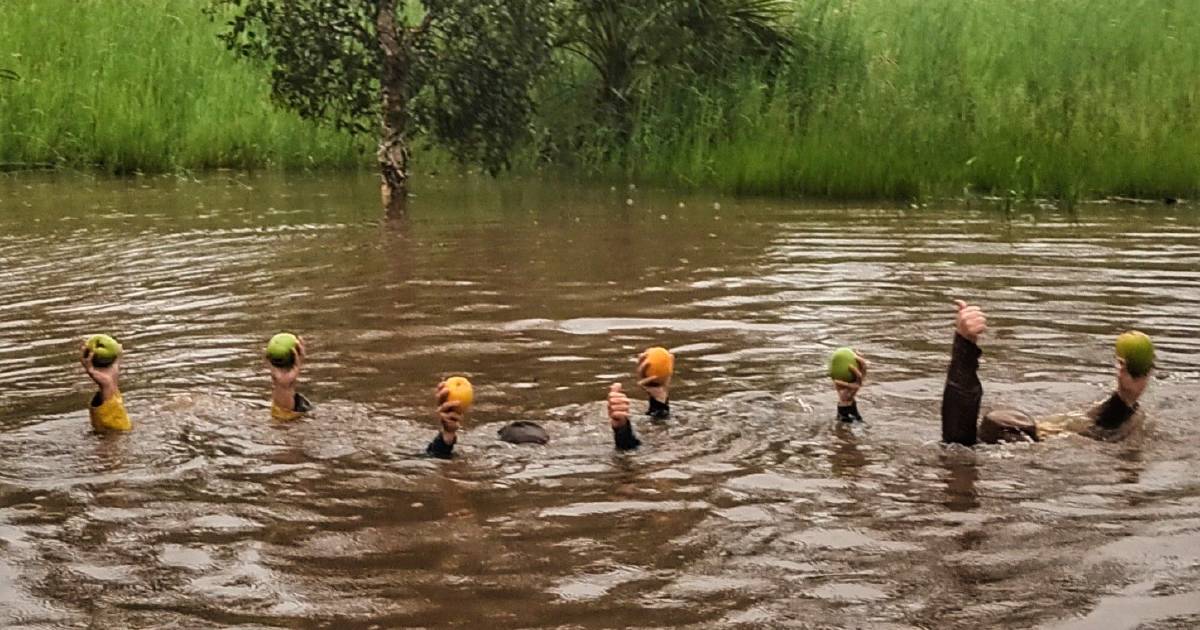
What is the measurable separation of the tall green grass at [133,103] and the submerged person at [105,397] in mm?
10922

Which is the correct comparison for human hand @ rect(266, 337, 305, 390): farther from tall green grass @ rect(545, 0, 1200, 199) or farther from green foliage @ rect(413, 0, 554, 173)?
tall green grass @ rect(545, 0, 1200, 199)

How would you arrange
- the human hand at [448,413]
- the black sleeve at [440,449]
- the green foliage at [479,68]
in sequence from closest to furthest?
the human hand at [448,413], the black sleeve at [440,449], the green foliage at [479,68]

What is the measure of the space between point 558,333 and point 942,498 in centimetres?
359

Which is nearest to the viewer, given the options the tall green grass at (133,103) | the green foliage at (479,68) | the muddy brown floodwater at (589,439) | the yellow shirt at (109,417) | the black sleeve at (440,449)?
the muddy brown floodwater at (589,439)

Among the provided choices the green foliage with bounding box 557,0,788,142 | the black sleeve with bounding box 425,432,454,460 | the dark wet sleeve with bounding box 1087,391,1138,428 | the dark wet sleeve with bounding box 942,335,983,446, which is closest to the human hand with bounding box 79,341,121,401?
the black sleeve with bounding box 425,432,454,460

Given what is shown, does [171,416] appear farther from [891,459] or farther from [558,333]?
[891,459]

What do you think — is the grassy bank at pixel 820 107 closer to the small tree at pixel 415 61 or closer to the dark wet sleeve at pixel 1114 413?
the small tree at pixel 415 61

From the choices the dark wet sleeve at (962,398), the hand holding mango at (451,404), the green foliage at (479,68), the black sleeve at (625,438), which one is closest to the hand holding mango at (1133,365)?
the dark wet sleeve at (962,398)

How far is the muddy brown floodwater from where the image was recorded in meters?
4.66

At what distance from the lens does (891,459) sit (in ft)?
20.8

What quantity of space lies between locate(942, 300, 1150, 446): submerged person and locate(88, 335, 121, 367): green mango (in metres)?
3.72

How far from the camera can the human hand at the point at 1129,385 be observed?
684cm

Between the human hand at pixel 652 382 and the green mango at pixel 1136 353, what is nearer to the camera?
the green mango at pixel 1136 353

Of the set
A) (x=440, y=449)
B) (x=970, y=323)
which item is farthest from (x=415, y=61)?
(x=970, y=323)
